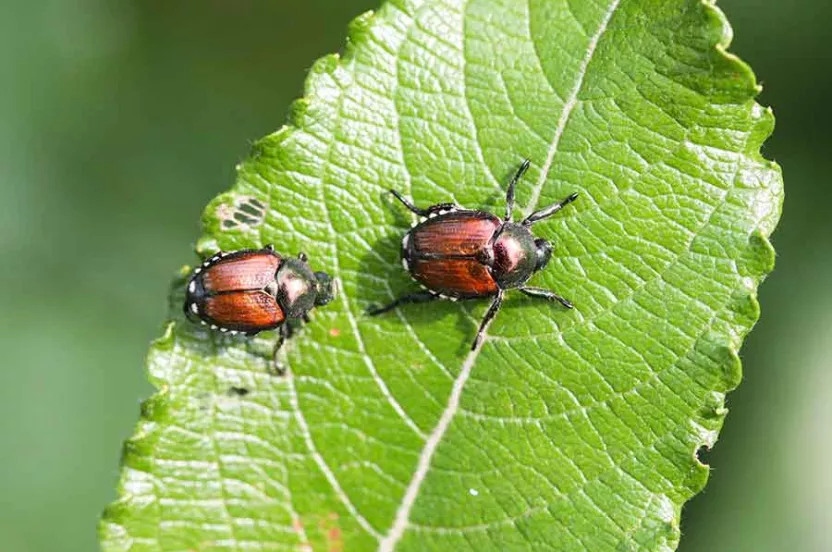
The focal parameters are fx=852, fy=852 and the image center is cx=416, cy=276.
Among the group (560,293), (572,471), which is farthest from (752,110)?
(572,471)

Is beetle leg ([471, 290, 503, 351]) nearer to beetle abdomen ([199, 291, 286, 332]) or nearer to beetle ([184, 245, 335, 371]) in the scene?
beetle ([184, 245, 335, 371])

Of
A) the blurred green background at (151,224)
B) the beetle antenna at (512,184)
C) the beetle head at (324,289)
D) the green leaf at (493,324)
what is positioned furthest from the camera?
the blurred green background at (151,224)

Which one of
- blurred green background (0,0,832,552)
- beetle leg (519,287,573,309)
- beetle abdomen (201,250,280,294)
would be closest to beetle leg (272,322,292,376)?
beetle abdomen (201,250,280,294)

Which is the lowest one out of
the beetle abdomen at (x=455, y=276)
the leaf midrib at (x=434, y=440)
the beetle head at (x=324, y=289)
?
the leaf midrib at (x=434, y=440)

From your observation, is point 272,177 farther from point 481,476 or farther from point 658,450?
point 658,450

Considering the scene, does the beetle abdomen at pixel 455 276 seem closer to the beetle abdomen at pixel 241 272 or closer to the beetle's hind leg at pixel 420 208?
the beetle's hind leg at pixel 420 208

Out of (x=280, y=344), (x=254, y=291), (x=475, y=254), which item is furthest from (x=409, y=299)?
(x=254, y=291)

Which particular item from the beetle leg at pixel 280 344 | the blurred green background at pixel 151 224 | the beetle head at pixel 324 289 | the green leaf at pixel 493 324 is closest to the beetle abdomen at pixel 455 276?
the green leaf at pixel 493 324

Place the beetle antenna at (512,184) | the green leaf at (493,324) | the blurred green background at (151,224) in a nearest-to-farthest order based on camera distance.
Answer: the green leaf at (493,324) → the beetle antenna at (512,184) → the blurred green background at (151,224)
